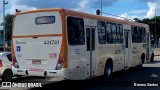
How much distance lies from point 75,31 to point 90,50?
152 cm

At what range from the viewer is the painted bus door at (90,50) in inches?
508

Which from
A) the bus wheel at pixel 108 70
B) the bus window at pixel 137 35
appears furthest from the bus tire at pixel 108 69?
the bus window at pixel 137 35

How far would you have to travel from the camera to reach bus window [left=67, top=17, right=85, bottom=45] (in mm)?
11625

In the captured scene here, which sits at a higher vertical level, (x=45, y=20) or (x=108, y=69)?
(x=45, y=20)

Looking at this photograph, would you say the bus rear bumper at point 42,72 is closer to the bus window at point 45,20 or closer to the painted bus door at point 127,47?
the bus window at point 45,20

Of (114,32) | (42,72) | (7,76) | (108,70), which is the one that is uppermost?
(114,32)

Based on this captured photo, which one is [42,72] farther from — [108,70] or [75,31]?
[108,70]

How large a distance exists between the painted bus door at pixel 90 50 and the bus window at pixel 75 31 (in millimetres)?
494

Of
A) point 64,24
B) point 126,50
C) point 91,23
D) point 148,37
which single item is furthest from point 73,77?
point 148,37

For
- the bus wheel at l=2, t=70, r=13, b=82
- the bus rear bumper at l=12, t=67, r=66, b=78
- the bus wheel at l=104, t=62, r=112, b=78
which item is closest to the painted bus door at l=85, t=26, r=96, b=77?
the bus wheel at l=104, t=62, r=112, b=78

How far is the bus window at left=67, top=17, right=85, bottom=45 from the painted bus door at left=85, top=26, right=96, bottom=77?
0.49m

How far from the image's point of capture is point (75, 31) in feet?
39.4

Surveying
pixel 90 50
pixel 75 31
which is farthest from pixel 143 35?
pixel 75 31

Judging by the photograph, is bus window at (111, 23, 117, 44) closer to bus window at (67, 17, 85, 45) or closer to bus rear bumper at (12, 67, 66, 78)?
bus window at (67, 17, 85, 45)
